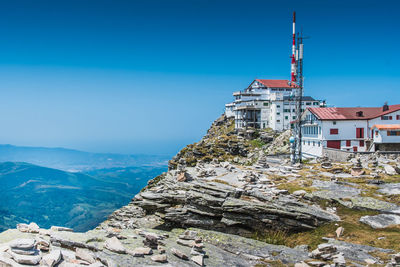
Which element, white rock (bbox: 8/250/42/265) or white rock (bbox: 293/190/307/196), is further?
white rock (bbox: 293/190/307/196)

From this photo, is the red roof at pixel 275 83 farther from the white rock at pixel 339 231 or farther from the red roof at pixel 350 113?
the white rock at pixel 339 231

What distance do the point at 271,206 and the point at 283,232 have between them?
7.68ft

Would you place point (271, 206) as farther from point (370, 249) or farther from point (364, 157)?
point (364, 157)

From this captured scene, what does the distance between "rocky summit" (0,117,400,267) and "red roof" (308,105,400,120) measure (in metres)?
33.5

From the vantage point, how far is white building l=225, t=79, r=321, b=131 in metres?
128

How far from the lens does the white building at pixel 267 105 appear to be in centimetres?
12812

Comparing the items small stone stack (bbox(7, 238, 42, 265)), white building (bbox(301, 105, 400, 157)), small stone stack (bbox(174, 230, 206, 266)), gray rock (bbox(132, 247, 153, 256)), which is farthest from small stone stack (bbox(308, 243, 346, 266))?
white building (bbox(301, 105, 400, 157))

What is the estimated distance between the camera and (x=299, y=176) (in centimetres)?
3872

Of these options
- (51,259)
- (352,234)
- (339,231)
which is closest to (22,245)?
(51,259)

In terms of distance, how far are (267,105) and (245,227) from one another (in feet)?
365

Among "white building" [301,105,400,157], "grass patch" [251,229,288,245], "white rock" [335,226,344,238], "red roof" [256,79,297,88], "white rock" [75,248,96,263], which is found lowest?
"grass patch" [251,229,288,245]

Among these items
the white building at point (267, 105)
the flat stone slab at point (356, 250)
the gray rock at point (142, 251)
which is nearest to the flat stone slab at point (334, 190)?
the flat stone slab at point (356, 250)

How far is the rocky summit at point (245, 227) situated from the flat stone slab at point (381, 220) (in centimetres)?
7

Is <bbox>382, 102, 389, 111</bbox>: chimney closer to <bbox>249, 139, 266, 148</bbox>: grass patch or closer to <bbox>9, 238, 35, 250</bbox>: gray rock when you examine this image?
<bbox>249, 139, 266, 148</bbox>: grass patch
